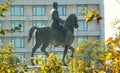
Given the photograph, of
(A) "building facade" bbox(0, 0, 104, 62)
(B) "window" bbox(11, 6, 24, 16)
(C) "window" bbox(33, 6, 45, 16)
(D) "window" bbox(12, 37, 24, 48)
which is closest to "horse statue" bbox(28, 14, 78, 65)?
(A) "building facade" bbox(0, 0, 104, 62)

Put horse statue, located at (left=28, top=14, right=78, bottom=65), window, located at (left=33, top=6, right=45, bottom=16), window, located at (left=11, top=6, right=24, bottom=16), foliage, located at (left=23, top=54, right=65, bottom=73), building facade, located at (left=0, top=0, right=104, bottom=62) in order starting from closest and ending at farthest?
foliage, located at (left=23, top=54, right=65, bottom=73) → horse statue, located at (left=28, top=14, right=78, bottom=65) → building facade, located at (left=0, top=0, right=104, bottom=62) → window, located at (left=33, top=6, right=45, bottom=16) → window, located at (left=11, top=6, right=24, bottom=16)

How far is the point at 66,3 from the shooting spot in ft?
237

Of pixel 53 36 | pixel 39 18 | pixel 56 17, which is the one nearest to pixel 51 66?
pixel 56 17

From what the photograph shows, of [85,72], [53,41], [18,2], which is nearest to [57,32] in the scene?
[53,41]

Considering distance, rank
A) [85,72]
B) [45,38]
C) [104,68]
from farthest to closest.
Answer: [45,38], [85,72], [104,68]

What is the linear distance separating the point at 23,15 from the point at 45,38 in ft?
151

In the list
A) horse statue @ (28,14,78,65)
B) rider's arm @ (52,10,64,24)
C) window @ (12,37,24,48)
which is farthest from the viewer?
window @ (12,37,24,48)

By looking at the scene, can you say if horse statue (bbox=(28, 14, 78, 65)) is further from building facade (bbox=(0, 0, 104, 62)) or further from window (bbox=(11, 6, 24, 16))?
window (bbox=(11, 6, 24, 16))

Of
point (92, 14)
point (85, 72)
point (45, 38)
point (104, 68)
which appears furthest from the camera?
point (45, 38)

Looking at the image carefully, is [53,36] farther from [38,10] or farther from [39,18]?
[38,10]

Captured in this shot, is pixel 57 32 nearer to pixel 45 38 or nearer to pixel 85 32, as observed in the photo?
pixel 45 38

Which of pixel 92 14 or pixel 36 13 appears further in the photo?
pixel 36 13

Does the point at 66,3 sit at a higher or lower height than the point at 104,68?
higher

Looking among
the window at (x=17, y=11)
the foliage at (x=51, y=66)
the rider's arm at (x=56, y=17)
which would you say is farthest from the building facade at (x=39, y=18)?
the foliage at (x=51, y=66)
